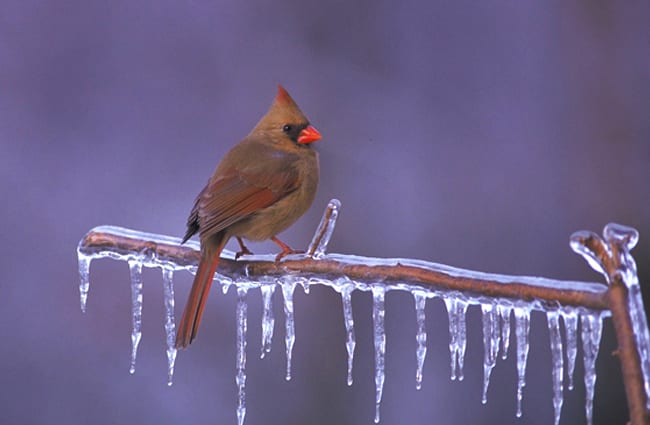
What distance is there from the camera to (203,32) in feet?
15.0

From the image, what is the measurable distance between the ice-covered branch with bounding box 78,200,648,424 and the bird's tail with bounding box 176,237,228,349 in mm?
64

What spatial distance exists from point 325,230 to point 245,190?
594 mm

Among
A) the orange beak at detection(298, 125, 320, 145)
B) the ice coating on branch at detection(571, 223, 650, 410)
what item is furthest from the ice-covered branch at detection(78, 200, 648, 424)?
the orange beak at detection(298, 125, 320, 145)

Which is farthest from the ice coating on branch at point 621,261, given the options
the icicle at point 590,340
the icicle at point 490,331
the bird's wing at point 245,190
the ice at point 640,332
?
the bird's wing at point 245,190

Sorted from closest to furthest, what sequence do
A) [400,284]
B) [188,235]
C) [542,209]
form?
[400,284] < [188,235] < [542,209]

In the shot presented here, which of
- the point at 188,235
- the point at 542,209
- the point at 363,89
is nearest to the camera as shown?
the point at 188,235

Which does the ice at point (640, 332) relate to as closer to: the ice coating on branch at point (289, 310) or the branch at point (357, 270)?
the branch at point (357, 270)

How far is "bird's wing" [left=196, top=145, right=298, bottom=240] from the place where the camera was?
7.32ft

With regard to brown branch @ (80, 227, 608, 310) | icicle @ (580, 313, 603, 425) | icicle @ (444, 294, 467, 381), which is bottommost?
icicle @ (580, 313, 603, 425)

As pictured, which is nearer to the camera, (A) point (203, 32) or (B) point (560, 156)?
(B) point (560, 156)

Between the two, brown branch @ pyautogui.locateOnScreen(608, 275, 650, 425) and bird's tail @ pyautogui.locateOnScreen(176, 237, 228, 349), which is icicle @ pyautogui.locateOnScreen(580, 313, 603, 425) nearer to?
brown branch @ pyautogui.locateOnScreen(608, 275, 650, 425)

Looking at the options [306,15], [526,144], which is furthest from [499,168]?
[306,15]

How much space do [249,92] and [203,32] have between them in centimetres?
40

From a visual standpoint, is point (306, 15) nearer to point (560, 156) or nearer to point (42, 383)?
point (560, 156)
